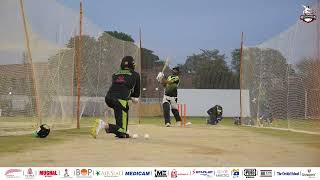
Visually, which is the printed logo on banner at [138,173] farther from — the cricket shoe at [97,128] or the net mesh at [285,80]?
the net mesh at [285,80]

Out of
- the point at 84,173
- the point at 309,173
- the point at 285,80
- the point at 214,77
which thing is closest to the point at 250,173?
the point at 309,173

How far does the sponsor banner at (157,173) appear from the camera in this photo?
239 cm

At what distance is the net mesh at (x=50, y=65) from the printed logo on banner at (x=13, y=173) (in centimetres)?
130

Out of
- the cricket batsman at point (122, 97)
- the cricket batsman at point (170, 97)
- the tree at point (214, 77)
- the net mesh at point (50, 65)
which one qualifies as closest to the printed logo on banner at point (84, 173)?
the cricket batsman at point (122, 97)

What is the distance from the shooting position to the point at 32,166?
242 cm

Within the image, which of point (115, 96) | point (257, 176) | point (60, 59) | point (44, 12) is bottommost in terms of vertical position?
point (257, 176)

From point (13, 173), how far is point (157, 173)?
0.68 m

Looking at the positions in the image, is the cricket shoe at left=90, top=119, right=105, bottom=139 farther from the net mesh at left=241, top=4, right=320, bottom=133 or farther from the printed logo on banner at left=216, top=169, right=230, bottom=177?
the net mesh at left=241, top=4, right=320, bottom=133

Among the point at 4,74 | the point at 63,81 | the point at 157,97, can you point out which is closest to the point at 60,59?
the point at 63,81

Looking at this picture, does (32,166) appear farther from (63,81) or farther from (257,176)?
(63,81)

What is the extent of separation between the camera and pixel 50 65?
4570 millimetres

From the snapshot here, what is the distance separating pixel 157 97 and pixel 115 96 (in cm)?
294

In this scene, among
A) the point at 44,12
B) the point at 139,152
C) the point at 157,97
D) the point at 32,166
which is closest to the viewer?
the point at 32,166

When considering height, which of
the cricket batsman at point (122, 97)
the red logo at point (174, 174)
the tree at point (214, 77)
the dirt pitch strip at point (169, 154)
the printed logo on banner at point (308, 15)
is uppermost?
the printed logo on banner at point (308, 15)
